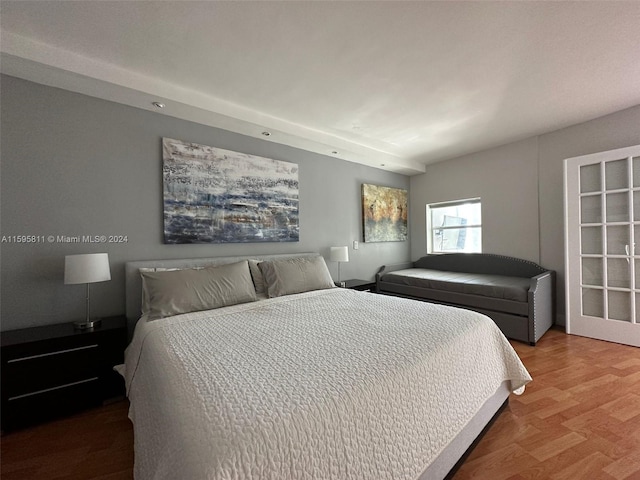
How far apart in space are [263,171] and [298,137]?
580mm

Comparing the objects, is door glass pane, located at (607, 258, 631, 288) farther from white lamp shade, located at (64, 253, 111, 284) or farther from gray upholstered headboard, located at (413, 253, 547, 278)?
white lamp shade, located at (64, 253, 111, 284)

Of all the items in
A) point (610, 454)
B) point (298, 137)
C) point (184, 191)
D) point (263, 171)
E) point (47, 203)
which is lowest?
point (610, 454)

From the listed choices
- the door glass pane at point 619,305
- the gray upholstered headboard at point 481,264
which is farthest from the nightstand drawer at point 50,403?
the door glass pane at point 619,305

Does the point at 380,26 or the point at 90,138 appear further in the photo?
the point at 90,138

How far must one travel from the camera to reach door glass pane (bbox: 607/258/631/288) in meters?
2.88

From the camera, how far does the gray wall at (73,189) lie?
199cm

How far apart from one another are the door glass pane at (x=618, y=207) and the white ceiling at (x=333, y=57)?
3.11 feet

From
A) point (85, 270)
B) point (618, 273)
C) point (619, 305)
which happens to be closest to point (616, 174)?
point (618, 273)

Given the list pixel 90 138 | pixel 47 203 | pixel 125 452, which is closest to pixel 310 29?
pixel 90 138

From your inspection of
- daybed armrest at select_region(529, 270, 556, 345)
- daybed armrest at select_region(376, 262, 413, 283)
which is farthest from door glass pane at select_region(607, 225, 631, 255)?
daybed armrest at select_region(376, 262, 413, 283)

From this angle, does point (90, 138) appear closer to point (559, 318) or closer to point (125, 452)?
point (125, 452)

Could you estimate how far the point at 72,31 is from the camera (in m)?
1.75

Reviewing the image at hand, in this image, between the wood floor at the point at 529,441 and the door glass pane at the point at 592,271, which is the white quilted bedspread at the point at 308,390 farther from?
the door glass pane at the point at 592,271

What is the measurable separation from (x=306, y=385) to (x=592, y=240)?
3.78 m
